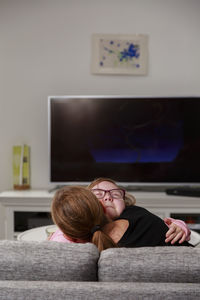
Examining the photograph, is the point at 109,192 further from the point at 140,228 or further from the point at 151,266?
the point at 151,266

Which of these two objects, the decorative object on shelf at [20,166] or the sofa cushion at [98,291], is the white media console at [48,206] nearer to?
the decorative object on shelf at [20,166]

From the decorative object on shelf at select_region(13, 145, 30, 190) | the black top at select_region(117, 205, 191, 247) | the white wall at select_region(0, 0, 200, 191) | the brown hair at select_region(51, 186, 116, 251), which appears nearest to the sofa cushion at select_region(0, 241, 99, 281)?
the brown hair at select_region(51, 186, 116, 251)

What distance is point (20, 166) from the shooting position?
12.0ft

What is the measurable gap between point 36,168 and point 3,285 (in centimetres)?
278

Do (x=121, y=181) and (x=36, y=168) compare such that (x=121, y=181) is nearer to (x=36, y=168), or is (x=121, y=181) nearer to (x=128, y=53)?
(x=36, y=168)

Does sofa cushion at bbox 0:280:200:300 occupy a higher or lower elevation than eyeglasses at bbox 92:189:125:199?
lower

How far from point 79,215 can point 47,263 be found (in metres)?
0.21

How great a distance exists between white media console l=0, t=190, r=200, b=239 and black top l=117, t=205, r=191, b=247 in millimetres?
1910

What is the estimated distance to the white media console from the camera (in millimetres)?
3290

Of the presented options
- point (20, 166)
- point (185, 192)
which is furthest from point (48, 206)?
point (185, 192)

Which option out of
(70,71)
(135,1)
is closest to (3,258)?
(70,71)

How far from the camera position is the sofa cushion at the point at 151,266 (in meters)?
1.03

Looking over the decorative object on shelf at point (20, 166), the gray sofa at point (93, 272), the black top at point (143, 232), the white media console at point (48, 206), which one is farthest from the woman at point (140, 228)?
the decorative object on shelf at point (20, 166)

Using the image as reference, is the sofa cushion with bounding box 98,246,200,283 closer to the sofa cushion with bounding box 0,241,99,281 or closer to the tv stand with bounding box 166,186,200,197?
the sofa cushion with bounding box 0,241,99,281
